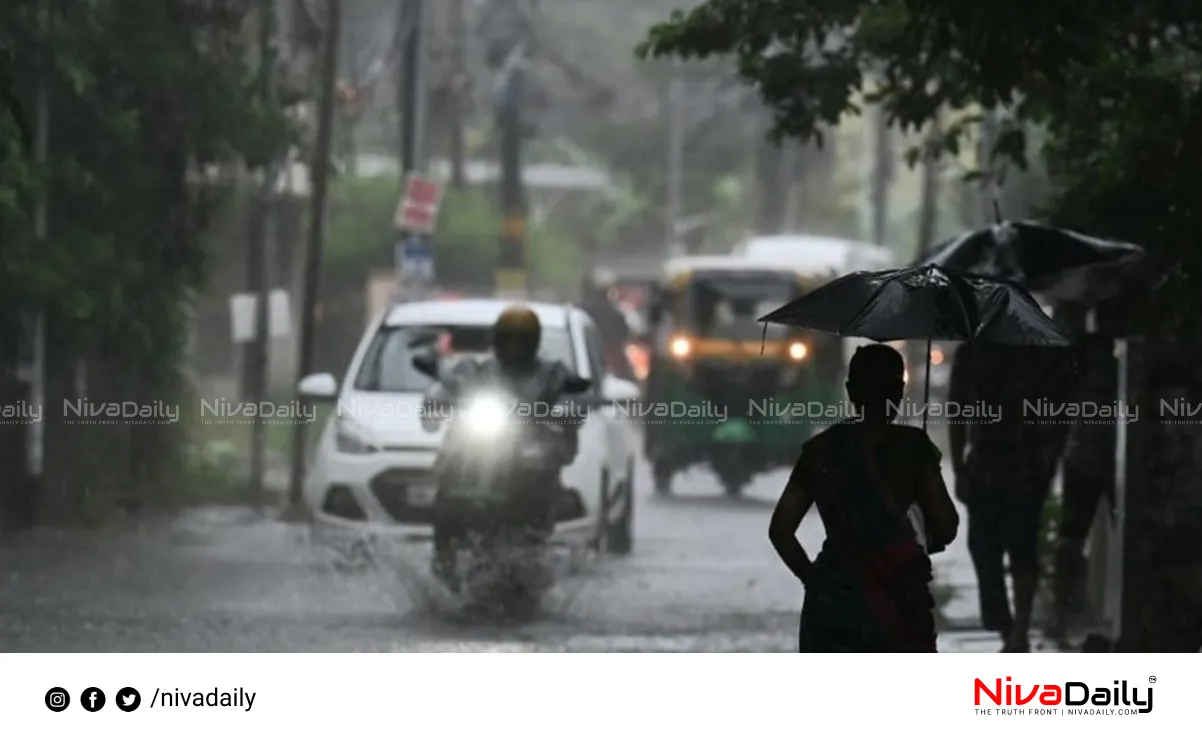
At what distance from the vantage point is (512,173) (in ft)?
94.1

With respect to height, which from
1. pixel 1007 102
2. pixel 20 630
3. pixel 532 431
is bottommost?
pixel 20 630

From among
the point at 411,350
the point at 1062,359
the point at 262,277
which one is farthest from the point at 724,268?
the point at 1062,359

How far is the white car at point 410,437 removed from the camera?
1405 centimetres

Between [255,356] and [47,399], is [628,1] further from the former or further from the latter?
[47,399]

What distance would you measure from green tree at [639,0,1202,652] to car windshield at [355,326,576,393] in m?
2.61

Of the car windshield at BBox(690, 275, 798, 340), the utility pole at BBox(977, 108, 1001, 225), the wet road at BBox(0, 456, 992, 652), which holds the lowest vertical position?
the wet road at BBox(0, 456, 992, 652)

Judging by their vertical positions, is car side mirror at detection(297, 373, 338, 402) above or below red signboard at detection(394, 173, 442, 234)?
below

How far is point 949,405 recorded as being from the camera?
38.1 feet

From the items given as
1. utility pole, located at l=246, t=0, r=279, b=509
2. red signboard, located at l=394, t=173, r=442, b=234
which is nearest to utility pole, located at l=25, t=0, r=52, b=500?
utility pole, located at l=246, t=0, r=279, b=509

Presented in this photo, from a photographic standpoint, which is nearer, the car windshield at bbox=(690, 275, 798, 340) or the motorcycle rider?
the motorcycle rider
